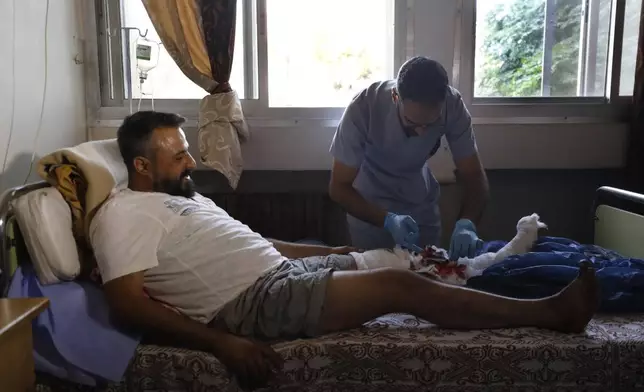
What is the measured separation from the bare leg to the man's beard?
0.53 meters

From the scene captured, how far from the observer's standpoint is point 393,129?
207cm

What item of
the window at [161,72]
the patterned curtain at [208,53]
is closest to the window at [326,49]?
the window at [161,72]

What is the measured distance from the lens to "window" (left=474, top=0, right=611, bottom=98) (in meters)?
2.71

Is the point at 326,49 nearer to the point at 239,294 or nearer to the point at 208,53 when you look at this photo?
the point at 208,53

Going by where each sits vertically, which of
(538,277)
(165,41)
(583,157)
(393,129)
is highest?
(165,41)

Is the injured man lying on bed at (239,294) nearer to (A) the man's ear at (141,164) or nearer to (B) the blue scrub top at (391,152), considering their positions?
(A) the man's ear at (141,164)

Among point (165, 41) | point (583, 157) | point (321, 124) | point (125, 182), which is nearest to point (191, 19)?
point (165, 41)

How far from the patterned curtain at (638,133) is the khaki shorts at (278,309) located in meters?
1.82

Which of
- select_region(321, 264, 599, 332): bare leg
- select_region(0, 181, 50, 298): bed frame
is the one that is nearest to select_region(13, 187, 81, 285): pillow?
select_region(0, 181, 50, 298): bed frame

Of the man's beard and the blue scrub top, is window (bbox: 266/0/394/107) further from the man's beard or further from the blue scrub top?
the man's beard

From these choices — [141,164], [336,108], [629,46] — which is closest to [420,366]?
[141,164]

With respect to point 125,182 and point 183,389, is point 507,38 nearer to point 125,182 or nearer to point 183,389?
point 125,182

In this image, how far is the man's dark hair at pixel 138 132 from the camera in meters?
1.62

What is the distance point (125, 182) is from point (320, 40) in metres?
1.37
